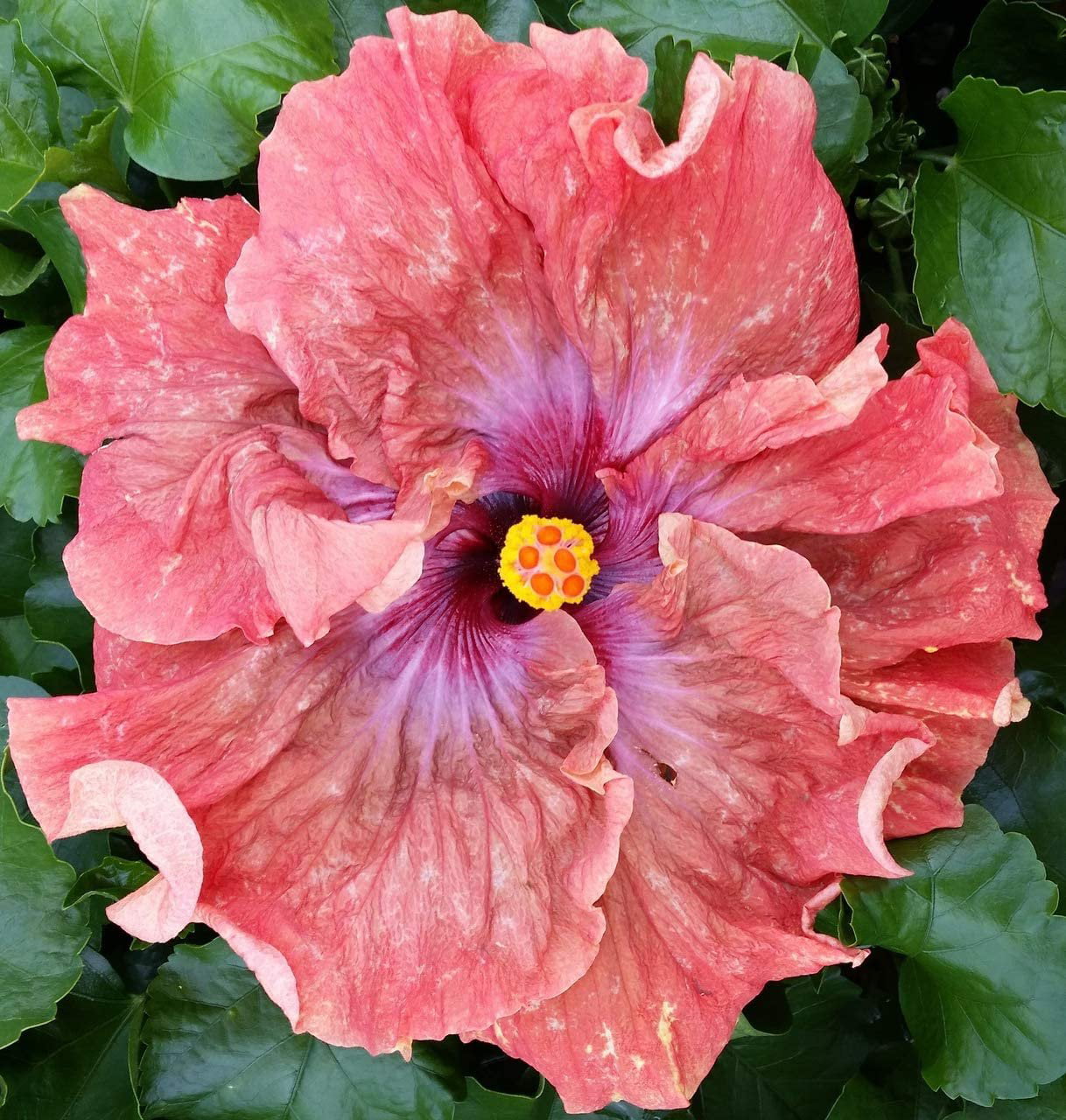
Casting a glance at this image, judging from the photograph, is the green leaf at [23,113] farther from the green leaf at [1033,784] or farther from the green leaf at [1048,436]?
the green leaf at [1033,784]

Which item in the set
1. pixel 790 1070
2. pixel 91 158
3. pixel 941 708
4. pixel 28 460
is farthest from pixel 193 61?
pixel 790 1070

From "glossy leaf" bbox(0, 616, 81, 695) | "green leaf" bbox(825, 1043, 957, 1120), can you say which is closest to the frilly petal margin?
"glossy leaf" bbox(0, 616, 81, 695)

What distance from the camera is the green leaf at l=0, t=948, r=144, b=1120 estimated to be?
171cm

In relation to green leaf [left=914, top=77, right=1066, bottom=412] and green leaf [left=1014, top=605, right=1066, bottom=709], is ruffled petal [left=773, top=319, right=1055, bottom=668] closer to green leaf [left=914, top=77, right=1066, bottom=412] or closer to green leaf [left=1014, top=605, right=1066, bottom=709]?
green leaf [left=914, top=77, right=1066, bottom=412]

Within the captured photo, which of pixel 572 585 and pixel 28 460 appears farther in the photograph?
pixel 28 460

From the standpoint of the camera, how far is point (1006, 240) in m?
1.51

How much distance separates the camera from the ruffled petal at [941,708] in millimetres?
1296

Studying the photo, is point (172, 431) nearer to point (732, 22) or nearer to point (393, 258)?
point (393, 258)

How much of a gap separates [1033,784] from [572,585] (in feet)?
2.33

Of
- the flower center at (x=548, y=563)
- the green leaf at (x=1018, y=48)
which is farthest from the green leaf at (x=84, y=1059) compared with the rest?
the green leaf at (x=1018, y=48)

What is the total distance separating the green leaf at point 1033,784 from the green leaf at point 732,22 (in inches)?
36.9

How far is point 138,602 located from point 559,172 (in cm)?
62

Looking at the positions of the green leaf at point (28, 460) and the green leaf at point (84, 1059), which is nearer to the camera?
the green leaf at point (28, 460)

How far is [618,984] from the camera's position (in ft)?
4.42
